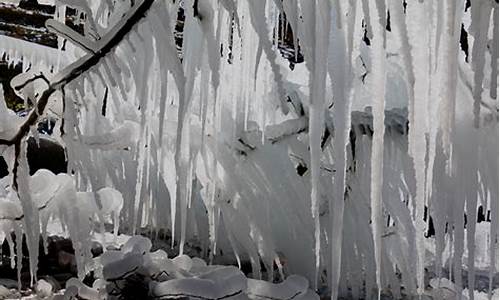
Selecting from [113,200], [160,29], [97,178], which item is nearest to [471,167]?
[160,29]

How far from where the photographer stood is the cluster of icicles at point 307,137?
3.10 feet

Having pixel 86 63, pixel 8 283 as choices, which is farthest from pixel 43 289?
pixel 86 63

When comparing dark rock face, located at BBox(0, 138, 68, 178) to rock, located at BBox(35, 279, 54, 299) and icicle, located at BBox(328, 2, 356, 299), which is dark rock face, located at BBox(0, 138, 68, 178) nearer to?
rock, located at BBox(35, 279, 54, 299)

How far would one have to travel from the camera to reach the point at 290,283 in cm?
175

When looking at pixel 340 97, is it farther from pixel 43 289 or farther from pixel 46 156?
pixel 46 156

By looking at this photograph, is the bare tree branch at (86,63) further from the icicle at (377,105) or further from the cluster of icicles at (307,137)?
the icicle at (377,105)

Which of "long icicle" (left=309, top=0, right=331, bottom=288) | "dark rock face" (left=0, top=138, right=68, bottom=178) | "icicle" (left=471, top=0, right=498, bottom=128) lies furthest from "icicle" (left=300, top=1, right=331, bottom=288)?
"dark rock face" (left=0, top=138, right=68, bottom=178)

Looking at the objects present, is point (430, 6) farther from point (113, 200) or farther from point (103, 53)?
point (113, 200)

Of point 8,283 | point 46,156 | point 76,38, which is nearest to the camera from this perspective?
point 76,38

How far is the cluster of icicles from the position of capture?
943 mm

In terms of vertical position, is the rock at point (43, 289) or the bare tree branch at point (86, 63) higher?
the bare tree branch at point (86, 63)

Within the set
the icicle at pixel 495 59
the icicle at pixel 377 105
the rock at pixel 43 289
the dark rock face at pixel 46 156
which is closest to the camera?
the icicle at pixel 495 59

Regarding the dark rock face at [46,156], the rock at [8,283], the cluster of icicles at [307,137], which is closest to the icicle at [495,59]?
the cluster of icicles at [307,137]

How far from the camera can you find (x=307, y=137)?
2154mm
